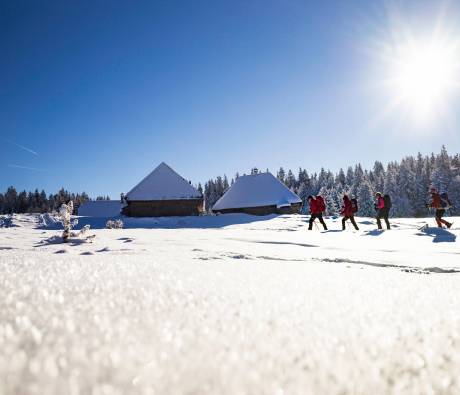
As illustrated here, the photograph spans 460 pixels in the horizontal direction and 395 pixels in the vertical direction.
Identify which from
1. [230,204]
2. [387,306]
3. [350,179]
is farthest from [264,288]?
[350,179]

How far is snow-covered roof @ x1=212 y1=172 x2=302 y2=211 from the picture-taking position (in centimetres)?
3553

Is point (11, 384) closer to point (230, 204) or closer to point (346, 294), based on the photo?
point (346, 294)

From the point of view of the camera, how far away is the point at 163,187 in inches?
1284

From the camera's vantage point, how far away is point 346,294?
1.28 metres

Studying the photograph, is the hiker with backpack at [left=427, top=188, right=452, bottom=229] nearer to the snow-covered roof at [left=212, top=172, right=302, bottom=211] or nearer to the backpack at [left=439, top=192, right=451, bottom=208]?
the backpack at [left=439, top=192, right=451, bottom=208]

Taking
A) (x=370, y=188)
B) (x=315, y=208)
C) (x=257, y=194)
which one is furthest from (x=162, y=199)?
(x=370, y=188)

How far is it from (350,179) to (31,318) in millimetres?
139083

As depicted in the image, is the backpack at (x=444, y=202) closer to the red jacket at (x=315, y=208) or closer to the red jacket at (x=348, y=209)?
the red jacket at (x=348, y=209)

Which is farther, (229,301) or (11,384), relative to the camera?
(229,301)

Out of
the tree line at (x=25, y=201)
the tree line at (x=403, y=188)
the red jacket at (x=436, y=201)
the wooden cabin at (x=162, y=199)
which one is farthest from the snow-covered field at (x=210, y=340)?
the tree line at (x=25, y=201)

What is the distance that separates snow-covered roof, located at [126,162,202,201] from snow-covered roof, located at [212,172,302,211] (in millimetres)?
6149

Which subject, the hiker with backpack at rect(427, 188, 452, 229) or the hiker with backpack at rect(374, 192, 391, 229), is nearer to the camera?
the hiker with backpack at rect(427, 188, 452, 229)

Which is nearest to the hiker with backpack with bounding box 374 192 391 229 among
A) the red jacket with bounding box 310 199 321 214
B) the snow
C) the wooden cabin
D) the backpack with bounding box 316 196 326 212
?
the backpack with bounding box 316 196 326 212

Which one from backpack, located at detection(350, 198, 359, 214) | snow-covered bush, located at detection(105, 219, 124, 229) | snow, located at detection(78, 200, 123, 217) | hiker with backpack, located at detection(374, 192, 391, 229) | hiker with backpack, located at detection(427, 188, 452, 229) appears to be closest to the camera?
hiker with backpack, located at detection(427, 188, 452, 229)
